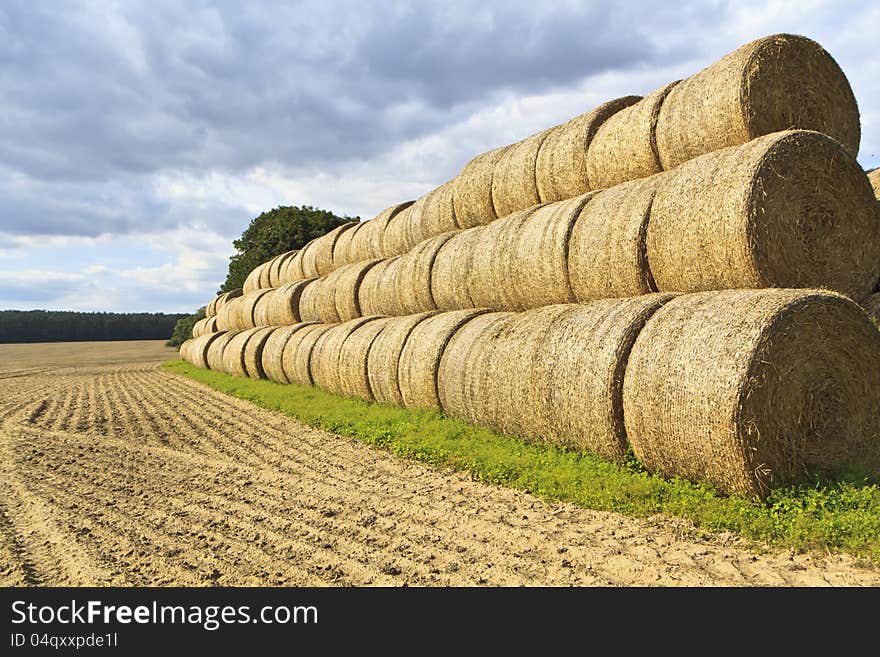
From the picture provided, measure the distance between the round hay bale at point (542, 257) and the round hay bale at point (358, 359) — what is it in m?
3.42

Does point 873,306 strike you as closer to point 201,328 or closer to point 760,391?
point 760,391

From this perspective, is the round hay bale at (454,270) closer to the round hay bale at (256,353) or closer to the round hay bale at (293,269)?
the round hay bale at (256,353)

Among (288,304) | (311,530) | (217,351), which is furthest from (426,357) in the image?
(217,351)

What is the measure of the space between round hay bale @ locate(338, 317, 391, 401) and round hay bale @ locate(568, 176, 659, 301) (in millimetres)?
4787

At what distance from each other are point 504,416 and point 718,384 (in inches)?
123

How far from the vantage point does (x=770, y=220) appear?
604 cm

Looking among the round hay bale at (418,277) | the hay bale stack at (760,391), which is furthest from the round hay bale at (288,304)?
the hay bale stack at (760,391)

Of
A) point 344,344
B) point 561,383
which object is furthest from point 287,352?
point 561,383

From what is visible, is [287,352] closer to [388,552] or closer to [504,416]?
[504,416]

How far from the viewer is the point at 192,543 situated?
15.7ft

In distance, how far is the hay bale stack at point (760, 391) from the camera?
16.7 ft

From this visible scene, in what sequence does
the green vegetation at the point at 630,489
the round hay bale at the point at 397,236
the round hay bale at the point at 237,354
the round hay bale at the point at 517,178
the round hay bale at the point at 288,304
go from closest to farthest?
the green vegetation at the point at 630,489 < the round hay bale at the point at 517,178 < the round hay bale at the point at 397,236 < the round hay bale at the point at 288,304 < the round hay bale at the point at 237,354

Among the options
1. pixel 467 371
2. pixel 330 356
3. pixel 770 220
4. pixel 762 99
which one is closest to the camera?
pixel 770 220

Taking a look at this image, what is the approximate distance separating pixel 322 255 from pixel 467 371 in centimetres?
1227
